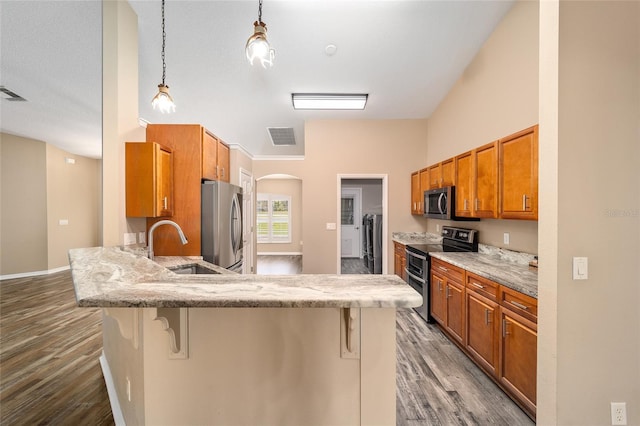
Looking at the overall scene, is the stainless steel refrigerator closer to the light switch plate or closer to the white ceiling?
the white ceiling

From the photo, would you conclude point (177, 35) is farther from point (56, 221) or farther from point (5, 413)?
point (56, 221)

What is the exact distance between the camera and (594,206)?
130 cm

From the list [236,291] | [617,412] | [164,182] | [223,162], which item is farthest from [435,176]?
[236,291]

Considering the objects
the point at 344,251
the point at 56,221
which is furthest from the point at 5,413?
the point at 344,251

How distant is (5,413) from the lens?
5.87ft

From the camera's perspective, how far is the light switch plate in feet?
4.25

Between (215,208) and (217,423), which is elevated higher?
(215,208)

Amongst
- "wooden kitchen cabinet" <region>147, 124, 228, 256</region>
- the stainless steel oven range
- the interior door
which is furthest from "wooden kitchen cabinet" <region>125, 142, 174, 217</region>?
the interior door

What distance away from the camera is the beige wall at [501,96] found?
246 cm

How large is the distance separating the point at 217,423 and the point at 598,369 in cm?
191

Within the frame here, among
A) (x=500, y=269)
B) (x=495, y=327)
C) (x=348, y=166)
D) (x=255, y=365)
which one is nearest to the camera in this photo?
(x=255, y=365)

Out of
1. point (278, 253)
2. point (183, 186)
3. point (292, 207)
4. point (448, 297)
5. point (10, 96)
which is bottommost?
point (278, 253)

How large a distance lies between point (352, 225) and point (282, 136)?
3679 millimetres

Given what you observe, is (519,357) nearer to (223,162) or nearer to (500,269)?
(500,269)
